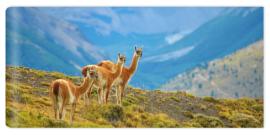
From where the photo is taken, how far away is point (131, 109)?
3025 centimetres

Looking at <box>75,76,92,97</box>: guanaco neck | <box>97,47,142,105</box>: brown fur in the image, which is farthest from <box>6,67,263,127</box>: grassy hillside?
<box>75,76,92,97</box>: guanaco neck

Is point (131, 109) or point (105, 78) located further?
point (131, 109)

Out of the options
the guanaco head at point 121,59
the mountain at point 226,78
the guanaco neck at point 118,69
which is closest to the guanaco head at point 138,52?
the guanaco head at point 121,59

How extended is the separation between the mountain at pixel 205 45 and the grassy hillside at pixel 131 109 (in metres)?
0.49

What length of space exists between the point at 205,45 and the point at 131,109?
233cm

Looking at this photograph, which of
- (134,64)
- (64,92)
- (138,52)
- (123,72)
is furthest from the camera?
(138,52)

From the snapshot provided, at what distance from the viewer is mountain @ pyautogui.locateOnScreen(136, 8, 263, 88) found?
3042cm

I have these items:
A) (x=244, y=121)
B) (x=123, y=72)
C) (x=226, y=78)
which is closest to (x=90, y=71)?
(x=123, y=72)

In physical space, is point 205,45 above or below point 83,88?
above

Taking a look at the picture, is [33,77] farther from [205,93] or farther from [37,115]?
[205,93]

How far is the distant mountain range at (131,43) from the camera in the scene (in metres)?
30.3

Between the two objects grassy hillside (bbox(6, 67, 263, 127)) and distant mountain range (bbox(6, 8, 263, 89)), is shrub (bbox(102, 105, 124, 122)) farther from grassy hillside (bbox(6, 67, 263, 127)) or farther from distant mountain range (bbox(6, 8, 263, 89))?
distant mountain range (bbox(6, 8, 263, 89))

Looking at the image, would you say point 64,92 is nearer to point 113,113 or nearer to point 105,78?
point 105,78
